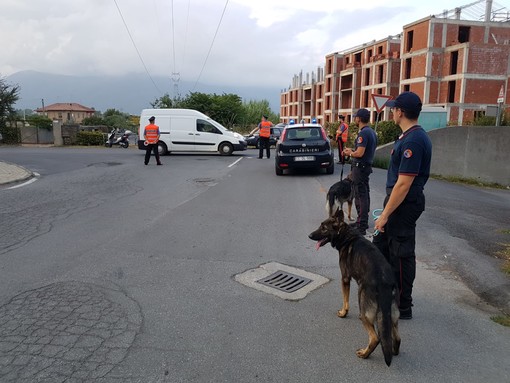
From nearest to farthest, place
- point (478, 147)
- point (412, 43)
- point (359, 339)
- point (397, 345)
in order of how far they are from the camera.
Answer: point (397, 345), point (359, 339), point (478, 147), point (412, 43)

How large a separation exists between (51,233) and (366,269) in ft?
17.6

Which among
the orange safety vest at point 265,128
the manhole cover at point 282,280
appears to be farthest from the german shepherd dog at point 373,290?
the orange safety vest at point 265,128

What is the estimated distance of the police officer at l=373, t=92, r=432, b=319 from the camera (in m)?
3.56

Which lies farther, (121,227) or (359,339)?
(121,227)

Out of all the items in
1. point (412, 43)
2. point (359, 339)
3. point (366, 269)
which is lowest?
point (359, 339)

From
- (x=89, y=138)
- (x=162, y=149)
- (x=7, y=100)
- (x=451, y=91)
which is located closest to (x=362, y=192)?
(x=162, y=149)

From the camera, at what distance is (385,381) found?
295 cm

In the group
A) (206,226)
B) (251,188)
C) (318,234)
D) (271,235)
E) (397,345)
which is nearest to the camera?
(397,345)

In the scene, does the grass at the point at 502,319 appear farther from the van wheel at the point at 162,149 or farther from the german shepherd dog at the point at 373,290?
the van wheel at the point at 162,149

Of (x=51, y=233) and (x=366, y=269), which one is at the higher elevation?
(x=366, y=269)

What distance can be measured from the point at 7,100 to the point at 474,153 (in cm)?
3119

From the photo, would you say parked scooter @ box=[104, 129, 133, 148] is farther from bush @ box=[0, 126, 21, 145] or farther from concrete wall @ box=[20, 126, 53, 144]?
bush @ box=[0, 126, 21, 145]

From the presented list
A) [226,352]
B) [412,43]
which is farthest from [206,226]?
[412,43]

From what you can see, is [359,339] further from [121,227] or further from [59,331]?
[121,227]
